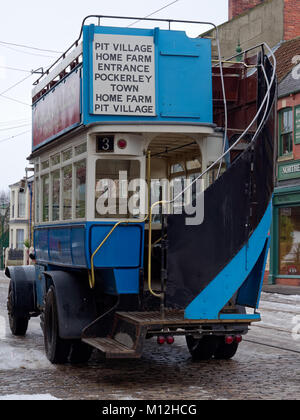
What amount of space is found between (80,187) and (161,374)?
8.01 ft

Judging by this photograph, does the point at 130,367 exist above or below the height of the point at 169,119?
below

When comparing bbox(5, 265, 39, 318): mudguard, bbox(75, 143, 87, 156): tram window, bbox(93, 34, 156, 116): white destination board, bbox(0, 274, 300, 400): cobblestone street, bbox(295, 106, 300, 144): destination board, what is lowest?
bbox(0, 274, 300, 400): cobblestone street

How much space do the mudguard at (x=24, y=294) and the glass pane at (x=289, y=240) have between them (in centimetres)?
1573

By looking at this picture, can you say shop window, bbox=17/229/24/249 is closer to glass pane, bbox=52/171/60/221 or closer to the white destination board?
glass pane, bbox=52/171/60/221

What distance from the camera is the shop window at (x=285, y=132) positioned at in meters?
26.9

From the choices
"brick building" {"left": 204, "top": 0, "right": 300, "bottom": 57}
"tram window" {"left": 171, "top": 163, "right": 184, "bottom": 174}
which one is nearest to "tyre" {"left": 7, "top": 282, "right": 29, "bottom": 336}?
"tram window" {"left": 171, "top": 163, "right": 184, "bottom": 174}

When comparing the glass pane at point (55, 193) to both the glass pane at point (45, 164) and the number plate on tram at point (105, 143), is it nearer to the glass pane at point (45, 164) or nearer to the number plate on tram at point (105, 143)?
the glass pane at point (45, 164)

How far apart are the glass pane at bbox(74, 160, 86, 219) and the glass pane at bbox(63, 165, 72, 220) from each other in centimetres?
34

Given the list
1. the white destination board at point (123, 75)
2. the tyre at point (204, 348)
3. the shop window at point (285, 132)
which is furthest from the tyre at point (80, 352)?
the shop window at point (285, 132)

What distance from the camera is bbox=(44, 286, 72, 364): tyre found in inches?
376
